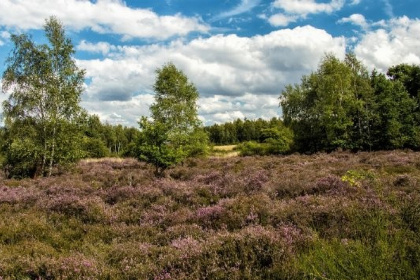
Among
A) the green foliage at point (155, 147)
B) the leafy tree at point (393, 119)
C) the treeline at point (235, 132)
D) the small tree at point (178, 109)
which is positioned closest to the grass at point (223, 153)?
the small tree at point (178, 109)

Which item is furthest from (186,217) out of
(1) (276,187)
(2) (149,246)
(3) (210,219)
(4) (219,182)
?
(4) (219,182)

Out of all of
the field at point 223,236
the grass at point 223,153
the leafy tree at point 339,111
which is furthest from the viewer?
the grass at point 223,153

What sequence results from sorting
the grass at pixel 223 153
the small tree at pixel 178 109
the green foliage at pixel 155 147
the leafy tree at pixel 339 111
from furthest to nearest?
1. the grass at pixel 223 153
2. the leafy tree at pixel 339 111
3. the small tree at pixel 178 109
4. the green foliage at pixel 155 147

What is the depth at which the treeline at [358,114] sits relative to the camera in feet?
109

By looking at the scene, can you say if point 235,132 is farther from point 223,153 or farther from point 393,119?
point 393,119

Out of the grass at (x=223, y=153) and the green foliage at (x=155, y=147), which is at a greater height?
the green foliage at (x=155, y=147)

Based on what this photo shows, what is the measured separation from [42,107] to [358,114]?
29.8 metres

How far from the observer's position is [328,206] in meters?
6.84

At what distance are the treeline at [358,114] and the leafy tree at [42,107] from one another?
25.4 metres

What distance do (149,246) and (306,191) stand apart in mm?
5724

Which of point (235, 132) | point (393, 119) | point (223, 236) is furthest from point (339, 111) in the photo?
point (235, 132)

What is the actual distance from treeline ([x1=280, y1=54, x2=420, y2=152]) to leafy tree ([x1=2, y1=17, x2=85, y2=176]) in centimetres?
2541

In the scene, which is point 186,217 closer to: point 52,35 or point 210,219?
point 210,219

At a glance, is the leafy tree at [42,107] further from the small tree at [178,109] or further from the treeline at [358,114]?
the treeline at [358,114]
